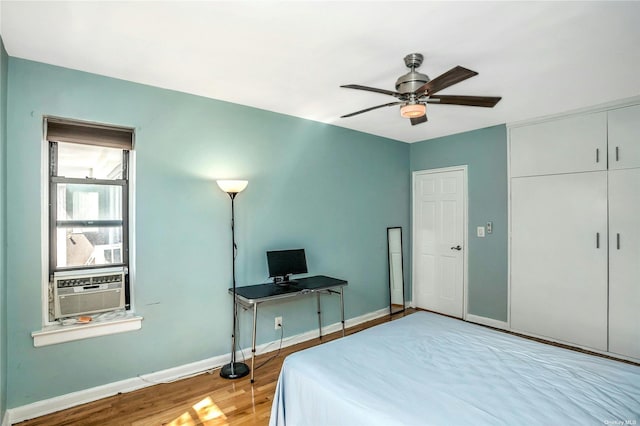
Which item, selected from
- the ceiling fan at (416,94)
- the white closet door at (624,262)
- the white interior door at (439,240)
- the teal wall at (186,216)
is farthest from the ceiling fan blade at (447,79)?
the white interior door at (439,240)

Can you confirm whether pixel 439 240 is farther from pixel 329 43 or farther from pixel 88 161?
pixel 88 161

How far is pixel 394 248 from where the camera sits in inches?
183

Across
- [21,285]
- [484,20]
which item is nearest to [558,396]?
[484,20]

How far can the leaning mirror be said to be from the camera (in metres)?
4.58

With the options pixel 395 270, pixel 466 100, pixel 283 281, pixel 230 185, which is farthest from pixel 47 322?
pixel 395 270

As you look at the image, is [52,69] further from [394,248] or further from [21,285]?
[394,248]

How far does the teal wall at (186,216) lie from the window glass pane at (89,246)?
0.64 feet

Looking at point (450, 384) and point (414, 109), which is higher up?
point (414, 109)

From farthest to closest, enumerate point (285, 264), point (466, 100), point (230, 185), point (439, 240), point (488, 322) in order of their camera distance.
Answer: point (439, 240) → point (488, 322) → point (285, 264) → point (230, 185) → point (466, 100)

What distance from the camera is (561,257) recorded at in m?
3.48

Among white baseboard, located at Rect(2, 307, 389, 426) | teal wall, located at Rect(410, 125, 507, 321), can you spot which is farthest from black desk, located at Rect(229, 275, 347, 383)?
teal wall, located at Rect(410, 125, 507, 321)

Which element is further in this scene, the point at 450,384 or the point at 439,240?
the point at 439,240

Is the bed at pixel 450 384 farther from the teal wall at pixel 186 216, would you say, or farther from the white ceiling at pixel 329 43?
the white ceiling at pixel 329 43

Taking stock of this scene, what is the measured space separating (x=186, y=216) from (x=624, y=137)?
13.4 feet
